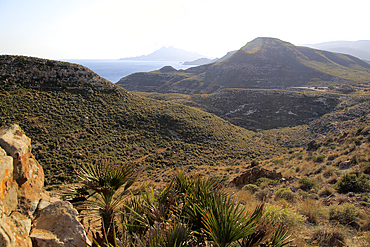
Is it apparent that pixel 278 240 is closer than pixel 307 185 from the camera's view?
Yes

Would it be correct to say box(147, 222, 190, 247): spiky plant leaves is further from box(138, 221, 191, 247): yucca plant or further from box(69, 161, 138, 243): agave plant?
box(69, 161, 138, 243): agave plant

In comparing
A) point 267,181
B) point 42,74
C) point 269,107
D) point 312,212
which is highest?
point 42,74

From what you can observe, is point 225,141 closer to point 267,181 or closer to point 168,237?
point 267,181

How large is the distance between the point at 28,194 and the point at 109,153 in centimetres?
1562

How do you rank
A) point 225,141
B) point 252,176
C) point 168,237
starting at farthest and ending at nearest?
point 225,141 < point 252,176 < point 168,237

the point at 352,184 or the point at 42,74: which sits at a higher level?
the point at 42,74

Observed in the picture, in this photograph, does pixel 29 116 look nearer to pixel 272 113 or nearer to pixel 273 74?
pixel 272 113

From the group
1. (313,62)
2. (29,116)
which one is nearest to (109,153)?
(29,116)

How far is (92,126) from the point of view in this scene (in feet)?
65.8

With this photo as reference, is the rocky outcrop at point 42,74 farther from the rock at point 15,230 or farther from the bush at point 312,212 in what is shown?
the bush at point 312,212

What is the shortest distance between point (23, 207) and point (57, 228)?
61 cm

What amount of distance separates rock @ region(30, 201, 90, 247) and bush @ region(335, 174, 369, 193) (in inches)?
371

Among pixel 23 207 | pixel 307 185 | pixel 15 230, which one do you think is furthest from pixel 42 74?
pixel 307 185

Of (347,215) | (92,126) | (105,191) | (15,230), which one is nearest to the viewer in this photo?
(15,230)
